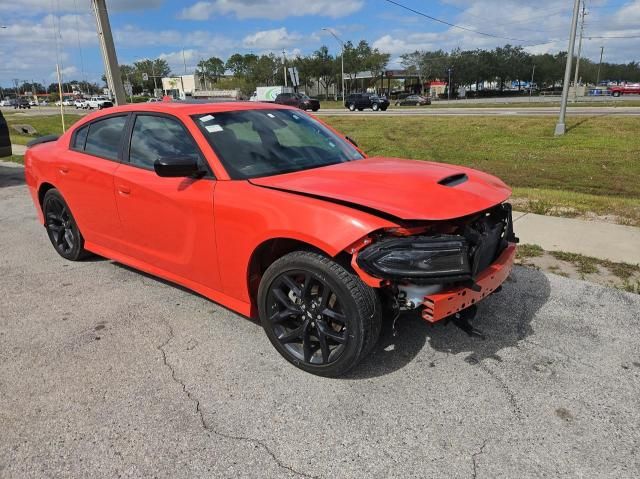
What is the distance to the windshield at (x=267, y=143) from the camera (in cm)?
348

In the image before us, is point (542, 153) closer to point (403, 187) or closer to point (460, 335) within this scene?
point (460, 335)

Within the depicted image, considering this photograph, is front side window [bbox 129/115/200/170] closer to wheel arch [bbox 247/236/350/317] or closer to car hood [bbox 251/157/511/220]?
car hood [bbox 251/157/511/220]

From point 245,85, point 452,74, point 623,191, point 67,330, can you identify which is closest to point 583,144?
point 623,191

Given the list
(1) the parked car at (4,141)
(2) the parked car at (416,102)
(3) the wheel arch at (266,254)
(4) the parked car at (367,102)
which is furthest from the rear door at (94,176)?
(2) the parked car at (416,102)

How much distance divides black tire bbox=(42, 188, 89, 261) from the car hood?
8.76 feet

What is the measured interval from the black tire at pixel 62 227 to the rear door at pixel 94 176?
21cm

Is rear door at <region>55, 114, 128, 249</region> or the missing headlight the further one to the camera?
rear door at <region>55, 114, 128, 249</region>

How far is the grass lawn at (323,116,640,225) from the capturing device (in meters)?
7.70

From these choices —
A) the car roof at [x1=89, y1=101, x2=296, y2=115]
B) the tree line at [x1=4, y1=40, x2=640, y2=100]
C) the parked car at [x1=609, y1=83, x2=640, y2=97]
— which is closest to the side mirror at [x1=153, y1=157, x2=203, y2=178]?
the car roof at [x1=89, y1=101, x2=296, y2=115]

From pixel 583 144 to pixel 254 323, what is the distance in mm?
A: 14614

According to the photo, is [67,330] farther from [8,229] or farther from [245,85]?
[245,85]

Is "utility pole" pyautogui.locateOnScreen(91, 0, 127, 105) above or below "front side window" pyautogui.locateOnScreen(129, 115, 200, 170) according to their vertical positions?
above

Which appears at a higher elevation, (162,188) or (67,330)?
(162,188)

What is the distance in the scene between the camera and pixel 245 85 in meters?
93.7
